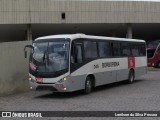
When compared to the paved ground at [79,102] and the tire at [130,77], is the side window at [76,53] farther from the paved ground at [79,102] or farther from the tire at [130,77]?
the tire at [130,77]

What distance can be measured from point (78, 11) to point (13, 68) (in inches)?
941

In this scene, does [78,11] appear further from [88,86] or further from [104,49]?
[88,86]

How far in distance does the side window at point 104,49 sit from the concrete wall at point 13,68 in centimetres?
375

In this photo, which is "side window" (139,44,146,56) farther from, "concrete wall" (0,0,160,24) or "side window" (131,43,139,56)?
"concrete wall" (0,0,160,24)

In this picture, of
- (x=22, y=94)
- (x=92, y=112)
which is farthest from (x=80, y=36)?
(x=92, y=112)

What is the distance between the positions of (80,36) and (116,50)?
4261 mm

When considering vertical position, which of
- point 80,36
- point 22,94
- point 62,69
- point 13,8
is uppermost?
point 13,8

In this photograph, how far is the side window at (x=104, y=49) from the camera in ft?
65.3

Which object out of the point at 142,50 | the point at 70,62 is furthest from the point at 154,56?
the point at 70,62

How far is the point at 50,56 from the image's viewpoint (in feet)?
56.0

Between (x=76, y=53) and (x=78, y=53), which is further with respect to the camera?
(x=78, y=53)

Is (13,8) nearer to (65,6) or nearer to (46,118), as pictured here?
(65,6)

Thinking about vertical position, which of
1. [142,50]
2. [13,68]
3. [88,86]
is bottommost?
[88,86]

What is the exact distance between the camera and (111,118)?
1083 cm
